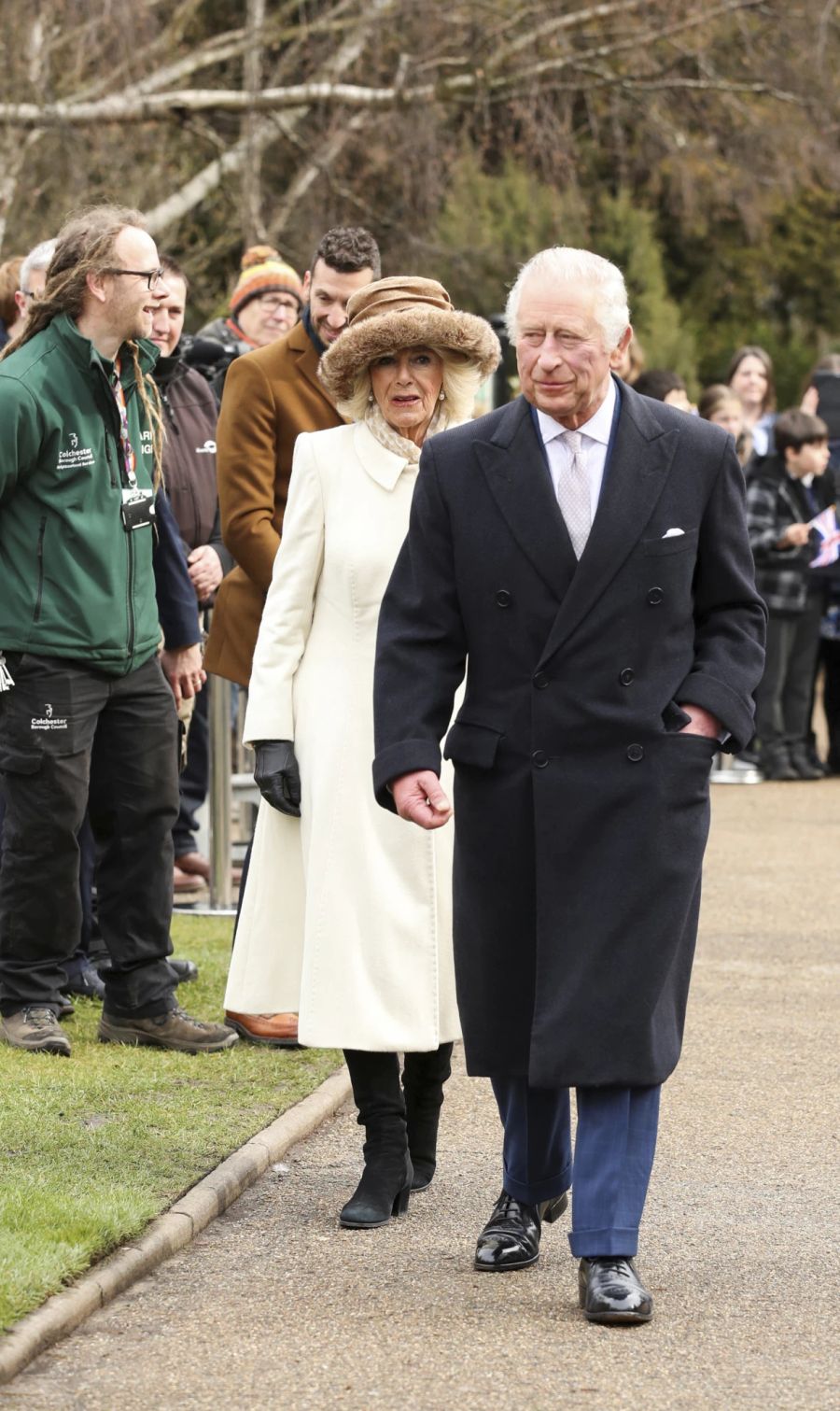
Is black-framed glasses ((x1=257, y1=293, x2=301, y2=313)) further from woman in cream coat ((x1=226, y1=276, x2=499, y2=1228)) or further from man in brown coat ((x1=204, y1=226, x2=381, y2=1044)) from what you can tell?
woman in cream coat ((x1=226, y1=276, x2=499, y2=1228))

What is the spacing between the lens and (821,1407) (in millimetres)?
4078

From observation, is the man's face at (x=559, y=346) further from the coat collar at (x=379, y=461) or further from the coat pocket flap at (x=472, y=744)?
the coat collar at (x=379, y=461)

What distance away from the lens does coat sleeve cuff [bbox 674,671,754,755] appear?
4.56 m

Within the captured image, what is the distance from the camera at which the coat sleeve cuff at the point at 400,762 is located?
4.69m

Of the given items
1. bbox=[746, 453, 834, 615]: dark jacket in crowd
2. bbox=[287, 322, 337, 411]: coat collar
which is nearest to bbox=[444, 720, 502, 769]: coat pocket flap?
bbox=[287, 322, 337, 411]: coat collar

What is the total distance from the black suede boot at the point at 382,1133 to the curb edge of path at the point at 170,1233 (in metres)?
0.30

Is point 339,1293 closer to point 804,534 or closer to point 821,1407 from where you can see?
point 821,1407

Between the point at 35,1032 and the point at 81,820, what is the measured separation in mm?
594

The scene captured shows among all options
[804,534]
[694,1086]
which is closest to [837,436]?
[804,534]

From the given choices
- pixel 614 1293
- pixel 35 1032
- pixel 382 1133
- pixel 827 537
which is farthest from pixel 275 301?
pixel 614 1293

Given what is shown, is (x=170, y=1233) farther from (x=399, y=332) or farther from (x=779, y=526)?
(x=779, y=526)

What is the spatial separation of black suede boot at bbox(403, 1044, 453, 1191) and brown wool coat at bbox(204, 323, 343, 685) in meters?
→ 1.77

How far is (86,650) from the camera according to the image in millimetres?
6492

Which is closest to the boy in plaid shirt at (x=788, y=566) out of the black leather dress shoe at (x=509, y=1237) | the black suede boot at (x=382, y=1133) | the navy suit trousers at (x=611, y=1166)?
the black suede boot at (x=382, y=1133)
